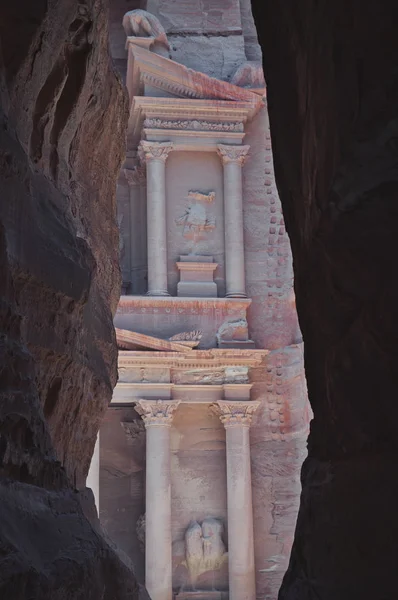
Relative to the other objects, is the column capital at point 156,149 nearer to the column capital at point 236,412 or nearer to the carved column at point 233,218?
the carved column at point 233,218

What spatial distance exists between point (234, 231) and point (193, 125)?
2338mm

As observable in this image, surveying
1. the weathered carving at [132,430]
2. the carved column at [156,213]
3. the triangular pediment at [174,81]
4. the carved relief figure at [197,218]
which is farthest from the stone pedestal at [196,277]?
the triangular pediment at [174,81]

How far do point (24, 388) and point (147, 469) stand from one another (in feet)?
46.7

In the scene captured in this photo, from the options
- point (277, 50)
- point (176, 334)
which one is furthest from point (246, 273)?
point (277, 50)

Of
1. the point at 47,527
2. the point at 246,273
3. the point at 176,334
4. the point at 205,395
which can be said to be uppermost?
the point at 246,273

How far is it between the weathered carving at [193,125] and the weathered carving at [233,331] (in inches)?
160

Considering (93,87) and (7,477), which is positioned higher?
(93,87)

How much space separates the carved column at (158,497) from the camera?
54.7 feet

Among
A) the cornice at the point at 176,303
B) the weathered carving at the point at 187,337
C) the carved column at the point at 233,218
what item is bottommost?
the weathered carving at the point at 187,337

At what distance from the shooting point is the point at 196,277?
741 inches

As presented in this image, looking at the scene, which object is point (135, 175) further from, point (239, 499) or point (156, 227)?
point (239, 499)

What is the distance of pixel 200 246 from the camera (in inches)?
752

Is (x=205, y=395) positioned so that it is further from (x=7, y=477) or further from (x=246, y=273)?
(x=7, y=477)

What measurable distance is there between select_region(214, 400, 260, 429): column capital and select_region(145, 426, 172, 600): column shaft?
1.13 meters
